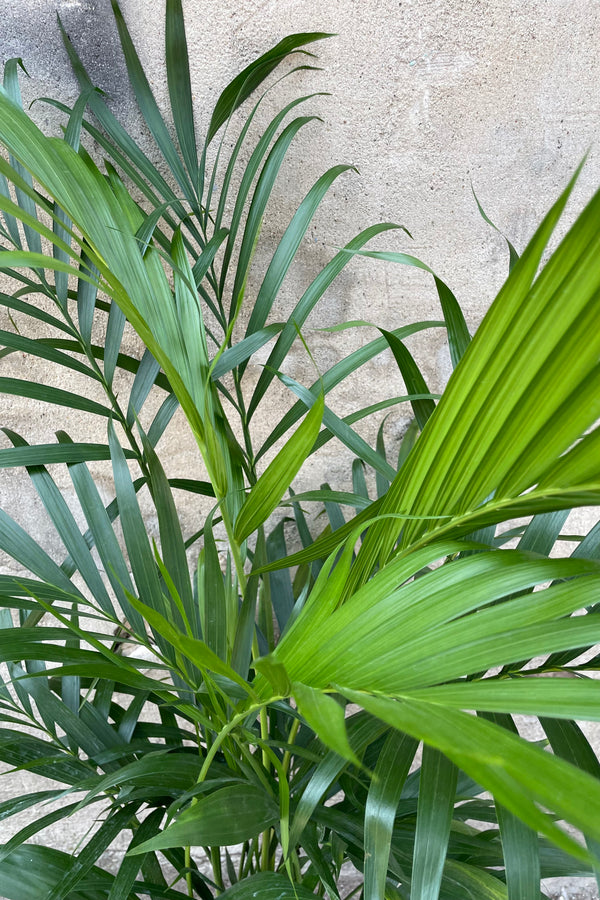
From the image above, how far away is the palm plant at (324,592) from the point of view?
0.26m

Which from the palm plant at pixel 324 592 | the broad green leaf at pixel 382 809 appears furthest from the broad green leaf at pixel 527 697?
the broad green leaf at pixel 382 809

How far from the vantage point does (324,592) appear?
0.35 metres

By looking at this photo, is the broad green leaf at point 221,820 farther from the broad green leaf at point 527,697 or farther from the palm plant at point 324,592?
the broad green leaf at point 527,697

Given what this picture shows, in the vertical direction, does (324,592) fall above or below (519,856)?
above

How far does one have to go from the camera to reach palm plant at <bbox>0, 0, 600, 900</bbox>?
0.26 m

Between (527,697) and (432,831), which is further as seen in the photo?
(432,831)

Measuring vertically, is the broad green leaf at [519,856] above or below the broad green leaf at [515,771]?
below

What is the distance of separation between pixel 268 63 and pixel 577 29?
421 millimetres

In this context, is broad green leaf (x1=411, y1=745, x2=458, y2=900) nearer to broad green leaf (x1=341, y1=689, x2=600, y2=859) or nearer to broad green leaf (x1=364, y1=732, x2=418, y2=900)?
broad green leaf (x1=364, y1=732, x2=418, y2=900)

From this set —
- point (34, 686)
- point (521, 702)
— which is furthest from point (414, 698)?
point (34, 686)

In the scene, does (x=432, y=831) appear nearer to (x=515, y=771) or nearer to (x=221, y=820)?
(x=221, y=820)

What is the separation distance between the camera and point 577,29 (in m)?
0.80

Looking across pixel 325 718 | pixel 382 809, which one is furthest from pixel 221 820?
pixel 325 718

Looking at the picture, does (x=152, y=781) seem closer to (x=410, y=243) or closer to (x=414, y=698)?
(x=414, y=698)
